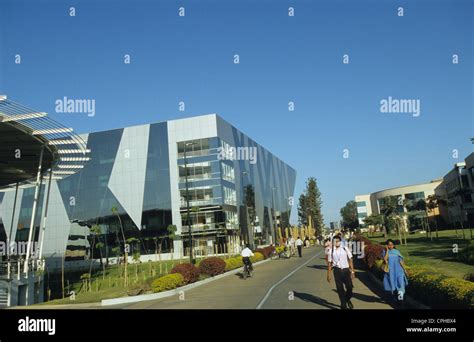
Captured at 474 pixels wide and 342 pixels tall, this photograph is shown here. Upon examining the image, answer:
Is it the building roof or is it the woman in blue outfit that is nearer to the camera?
the woman in blue outfit

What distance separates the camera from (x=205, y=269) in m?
22.3

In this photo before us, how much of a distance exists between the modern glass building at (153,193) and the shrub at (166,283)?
3228 cm

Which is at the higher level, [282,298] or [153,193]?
[153,193]

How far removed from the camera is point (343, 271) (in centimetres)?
991

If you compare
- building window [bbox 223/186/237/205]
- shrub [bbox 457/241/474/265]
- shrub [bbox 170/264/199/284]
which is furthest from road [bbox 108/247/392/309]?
building window [bbox 223/186/237/205]

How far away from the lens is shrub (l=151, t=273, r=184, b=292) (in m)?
16.8

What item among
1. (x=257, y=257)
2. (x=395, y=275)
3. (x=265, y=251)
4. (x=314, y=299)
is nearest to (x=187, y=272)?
(x=314, y=299)

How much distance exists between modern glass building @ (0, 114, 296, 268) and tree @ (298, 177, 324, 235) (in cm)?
3237

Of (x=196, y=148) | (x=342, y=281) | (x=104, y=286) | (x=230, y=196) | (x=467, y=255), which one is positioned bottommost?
(x=104, y=286)

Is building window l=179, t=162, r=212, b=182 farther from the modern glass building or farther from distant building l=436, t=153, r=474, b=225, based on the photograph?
distant building l=436, t=153, r=474, b=225

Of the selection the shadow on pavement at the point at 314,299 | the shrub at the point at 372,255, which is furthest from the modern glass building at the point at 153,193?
the shadow on pavement at the point at 314,299

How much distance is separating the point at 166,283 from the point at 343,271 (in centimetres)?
901

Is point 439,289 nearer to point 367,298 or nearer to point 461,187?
point 367,298

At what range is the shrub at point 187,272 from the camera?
18.9m
